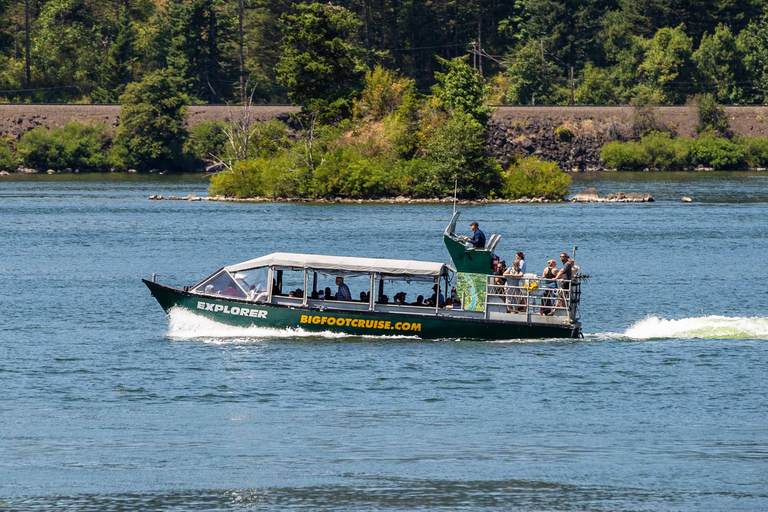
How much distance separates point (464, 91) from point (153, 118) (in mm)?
57897

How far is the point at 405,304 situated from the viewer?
3794cm

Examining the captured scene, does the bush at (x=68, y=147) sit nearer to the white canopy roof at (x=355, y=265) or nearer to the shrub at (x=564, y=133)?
the shrub at (x=564, y=133)

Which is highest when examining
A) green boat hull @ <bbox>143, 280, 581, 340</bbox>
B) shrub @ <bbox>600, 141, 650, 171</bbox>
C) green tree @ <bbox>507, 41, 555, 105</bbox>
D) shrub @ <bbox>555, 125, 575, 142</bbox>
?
green tree @ <bbox>507, 41, 555, 105</bbox>

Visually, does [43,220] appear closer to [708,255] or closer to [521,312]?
[708,255]

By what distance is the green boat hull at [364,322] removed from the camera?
3719 centimetres

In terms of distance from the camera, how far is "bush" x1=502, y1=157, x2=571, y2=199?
353 ft

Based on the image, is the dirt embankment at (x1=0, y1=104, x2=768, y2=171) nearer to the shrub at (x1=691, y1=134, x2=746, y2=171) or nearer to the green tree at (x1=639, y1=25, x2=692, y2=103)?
the shrub at (x1=691, y1=134, x2=746, y2=171)

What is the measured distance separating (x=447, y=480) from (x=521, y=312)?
1403 cm

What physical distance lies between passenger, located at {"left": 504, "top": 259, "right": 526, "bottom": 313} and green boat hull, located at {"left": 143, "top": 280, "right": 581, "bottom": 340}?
0.65 meters

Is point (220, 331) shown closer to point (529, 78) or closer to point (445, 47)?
point (529, 78)

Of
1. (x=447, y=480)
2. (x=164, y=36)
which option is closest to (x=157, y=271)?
(x=447, y=480)

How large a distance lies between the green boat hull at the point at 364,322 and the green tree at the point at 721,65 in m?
133

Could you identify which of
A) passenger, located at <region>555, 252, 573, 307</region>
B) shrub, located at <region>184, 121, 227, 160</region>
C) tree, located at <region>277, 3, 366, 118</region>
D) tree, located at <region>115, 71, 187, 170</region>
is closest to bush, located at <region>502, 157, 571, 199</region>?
tree, located at <region>277, 3, 366, 118</region>

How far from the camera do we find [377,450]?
85.9ft
